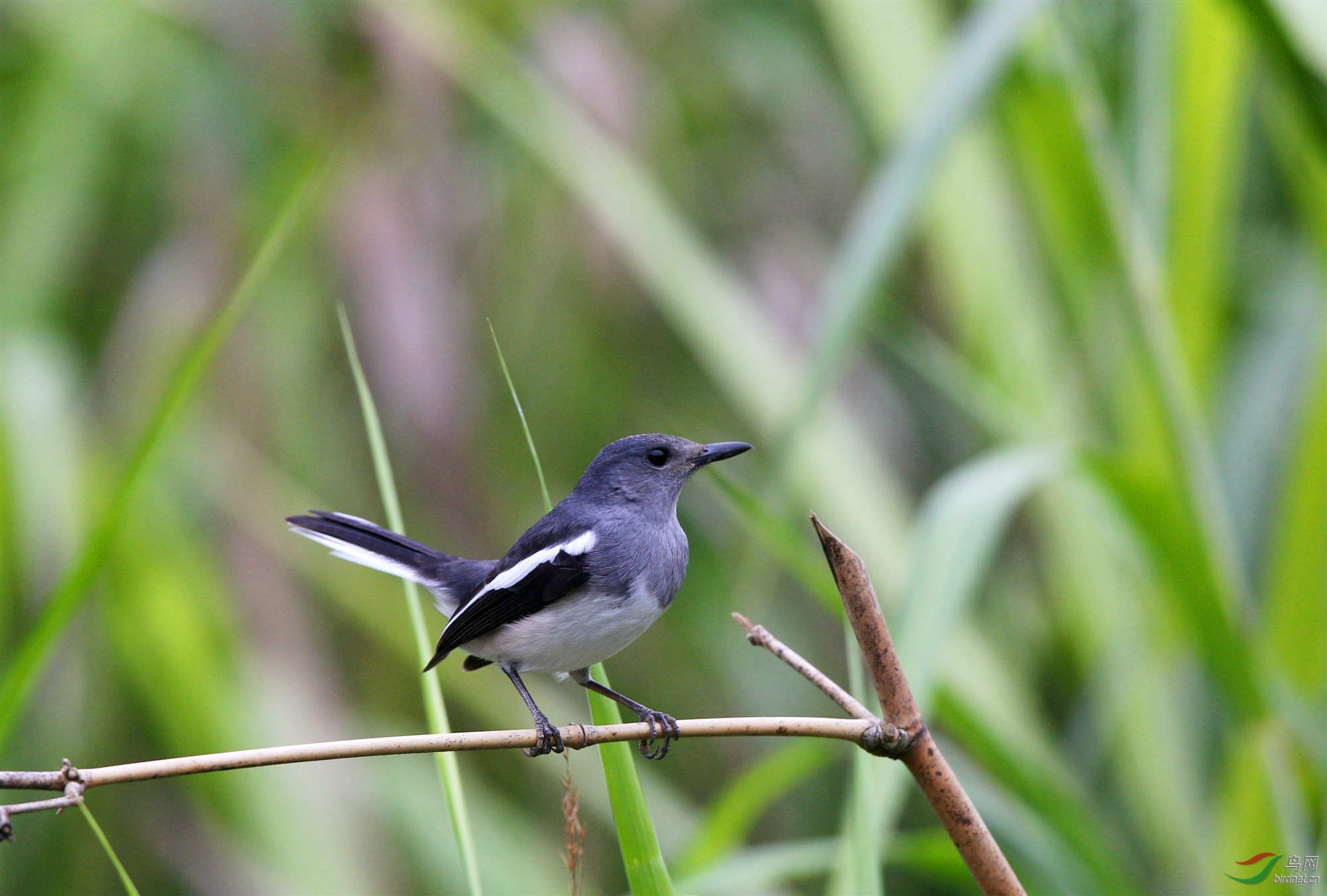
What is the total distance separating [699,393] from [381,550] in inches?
89.1

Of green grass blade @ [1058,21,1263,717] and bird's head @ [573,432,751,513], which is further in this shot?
green grass blade @ [1058,21,1263,717]

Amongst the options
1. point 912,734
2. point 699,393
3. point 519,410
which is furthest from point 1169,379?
point 699,393

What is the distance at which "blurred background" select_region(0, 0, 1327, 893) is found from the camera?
5.90 ft

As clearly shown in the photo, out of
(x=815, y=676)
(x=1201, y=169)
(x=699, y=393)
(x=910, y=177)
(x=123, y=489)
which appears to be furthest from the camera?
(x=699, y=393)

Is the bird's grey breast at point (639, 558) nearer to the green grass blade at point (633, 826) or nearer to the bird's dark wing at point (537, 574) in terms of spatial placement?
the bird's dark wing at point (537, 574)

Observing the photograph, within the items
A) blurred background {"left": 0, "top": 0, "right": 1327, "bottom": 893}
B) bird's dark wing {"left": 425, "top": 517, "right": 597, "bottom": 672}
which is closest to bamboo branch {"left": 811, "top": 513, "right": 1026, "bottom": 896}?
bird's dark wing {"left": 425, "top": 517, "right": 597, "bottom": 672}

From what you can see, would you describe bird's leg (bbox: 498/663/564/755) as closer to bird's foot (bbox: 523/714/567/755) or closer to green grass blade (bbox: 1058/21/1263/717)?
bird's foot (bbox: 523/714/567/755)

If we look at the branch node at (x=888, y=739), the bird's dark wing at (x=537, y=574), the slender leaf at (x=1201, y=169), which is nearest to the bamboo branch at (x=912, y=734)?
the branch node at (x=888, y=739)

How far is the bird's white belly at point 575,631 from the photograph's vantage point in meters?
0.83

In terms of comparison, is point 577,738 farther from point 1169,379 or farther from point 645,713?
point 1169,379

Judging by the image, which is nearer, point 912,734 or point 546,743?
point 912,734

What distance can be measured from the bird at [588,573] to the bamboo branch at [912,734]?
179 mm

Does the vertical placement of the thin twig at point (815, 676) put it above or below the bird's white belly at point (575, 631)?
below

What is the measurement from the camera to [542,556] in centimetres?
93
